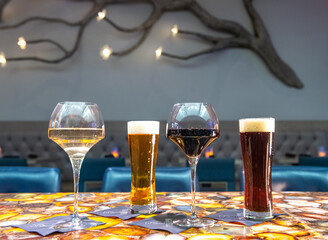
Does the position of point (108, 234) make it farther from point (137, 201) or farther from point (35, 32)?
point (35, 32)

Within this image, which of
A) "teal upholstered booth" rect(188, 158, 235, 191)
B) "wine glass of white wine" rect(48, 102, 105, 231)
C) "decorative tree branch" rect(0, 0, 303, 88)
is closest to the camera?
"wine glass of white wine" rect(48, 102, 105, 231)

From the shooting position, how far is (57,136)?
1.93ft

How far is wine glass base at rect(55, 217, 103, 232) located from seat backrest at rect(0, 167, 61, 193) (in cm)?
64

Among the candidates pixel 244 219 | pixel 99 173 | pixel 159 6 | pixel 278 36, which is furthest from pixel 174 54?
pixel 244 219

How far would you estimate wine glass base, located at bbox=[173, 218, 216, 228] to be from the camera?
20.9 inches

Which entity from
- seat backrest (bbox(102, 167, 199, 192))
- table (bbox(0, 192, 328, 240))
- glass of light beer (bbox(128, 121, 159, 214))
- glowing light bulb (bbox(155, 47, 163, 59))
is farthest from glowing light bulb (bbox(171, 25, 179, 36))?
glass of light beer (bbox(128, 121, 159, 214))

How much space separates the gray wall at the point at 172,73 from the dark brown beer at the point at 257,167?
11.1 feet

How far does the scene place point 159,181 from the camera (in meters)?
1.19

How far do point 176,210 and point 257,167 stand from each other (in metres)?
0.19

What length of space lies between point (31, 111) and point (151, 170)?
368 cm

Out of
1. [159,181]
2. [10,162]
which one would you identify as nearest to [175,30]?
[10,162]

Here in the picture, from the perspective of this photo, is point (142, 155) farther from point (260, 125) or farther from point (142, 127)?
point (260, 125)

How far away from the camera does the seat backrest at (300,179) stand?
1.12m

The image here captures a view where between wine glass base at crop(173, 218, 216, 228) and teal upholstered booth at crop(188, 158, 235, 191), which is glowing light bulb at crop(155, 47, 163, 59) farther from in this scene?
wine glass base at crop(173, 218, 216, 228)
